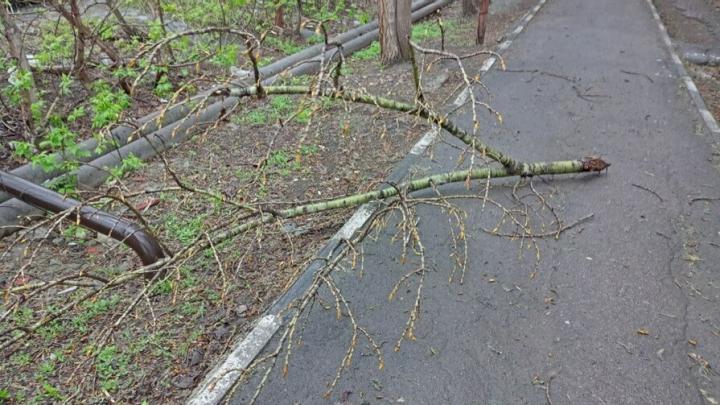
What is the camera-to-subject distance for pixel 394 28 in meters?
6.98

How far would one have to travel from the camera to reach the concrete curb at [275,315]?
2.55 m

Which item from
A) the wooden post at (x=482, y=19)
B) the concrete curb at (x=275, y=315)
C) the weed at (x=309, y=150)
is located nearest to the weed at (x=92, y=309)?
the concrete curb at (x=275, y=315)

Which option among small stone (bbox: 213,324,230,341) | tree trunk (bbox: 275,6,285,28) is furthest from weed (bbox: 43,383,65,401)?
tree trunk (bbox: 275,6,285,28)

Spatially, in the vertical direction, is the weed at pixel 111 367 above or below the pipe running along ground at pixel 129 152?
below

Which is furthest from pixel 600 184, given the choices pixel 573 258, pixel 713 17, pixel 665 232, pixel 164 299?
pixel 713 17

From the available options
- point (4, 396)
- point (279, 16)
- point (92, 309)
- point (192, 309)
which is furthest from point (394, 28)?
point (4, 396)

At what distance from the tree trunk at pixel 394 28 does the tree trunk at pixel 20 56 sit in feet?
14.6

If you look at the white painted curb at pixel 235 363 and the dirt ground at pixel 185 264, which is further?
the dirt ground at pixel 185 264

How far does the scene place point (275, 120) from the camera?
564cm

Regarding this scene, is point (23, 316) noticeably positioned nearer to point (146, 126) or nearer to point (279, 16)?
point (146, 126)

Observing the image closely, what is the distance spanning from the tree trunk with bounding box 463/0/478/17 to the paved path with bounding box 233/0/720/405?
5.70m

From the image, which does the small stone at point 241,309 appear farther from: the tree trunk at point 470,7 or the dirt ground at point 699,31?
the tree trunk at point 470,7

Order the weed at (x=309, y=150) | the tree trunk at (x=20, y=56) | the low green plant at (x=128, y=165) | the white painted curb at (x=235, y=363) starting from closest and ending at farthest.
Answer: the white painted curb at (x=235, y=363) → the low green plant at (x=128, y=165) → the tree trunk at (x=20, y=56) → the weed at (x=309, y=150)

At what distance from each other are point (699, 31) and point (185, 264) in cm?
1025
